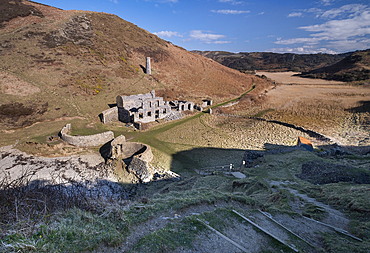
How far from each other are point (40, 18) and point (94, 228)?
64.6 m

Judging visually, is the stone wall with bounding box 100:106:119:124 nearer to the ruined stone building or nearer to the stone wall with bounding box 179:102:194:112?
the ruined stone building

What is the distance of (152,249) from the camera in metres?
4.36

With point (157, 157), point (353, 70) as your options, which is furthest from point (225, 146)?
point (353, 70)

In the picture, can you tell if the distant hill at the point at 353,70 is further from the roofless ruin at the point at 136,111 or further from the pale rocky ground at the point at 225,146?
the roofless ruin at the point at 136,111

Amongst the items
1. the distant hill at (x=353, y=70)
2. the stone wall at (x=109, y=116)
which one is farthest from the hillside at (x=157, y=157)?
the distant hill at (x=353, y=70)

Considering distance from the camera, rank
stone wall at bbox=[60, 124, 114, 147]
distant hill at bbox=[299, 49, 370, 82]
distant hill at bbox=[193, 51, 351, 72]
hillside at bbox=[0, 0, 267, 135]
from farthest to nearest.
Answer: distant hill at bbox=[193, 51, 351, 72] < distant hill at bbox=[299, 49, 370, 82] < hillside at bbox=[0, 0, 267, 135] < stone wall at bbox=[60, 124, 114, 147]

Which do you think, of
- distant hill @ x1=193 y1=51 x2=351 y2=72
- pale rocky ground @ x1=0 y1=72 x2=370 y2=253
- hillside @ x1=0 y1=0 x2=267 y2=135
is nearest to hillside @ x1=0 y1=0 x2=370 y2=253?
pale rocky ground @ x1=0 y1=72 x2=370 y2=253

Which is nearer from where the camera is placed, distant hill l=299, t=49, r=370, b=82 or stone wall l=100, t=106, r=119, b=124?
stone wall l=100, t=106, r=119, b=124

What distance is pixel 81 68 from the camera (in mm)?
38281

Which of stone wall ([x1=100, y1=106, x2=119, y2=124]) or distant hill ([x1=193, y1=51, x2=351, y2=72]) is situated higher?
distant hill ([x1=193, y1=51, x2=351, y2=72])

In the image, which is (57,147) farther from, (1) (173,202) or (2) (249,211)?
(2) (249,211)

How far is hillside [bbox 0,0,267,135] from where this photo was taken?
2797 centimetres

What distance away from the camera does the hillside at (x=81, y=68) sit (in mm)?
27969

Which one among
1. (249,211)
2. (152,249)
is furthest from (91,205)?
(249,211)
